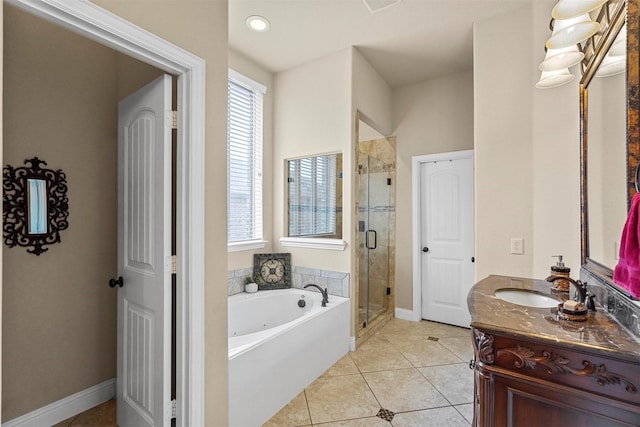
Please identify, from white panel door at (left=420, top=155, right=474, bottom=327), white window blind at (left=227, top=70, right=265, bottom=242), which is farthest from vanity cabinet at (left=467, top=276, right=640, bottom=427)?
white window blind at (left=227, top=70, right=265, bottom=242)

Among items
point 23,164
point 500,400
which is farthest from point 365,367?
point 23,164

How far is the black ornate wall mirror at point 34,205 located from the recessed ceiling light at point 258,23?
185 cm

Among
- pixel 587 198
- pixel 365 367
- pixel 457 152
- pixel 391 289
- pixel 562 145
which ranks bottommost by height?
pixel 365 367

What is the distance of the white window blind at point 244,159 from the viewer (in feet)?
9.98

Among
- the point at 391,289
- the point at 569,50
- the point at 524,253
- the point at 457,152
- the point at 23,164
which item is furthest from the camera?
the point at 391,289

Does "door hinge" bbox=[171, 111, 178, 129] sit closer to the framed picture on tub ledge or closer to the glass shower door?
the framed picture on tub ledge

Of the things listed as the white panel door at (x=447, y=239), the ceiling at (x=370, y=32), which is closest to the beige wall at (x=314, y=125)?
the ceiling at (x=370, y=32)

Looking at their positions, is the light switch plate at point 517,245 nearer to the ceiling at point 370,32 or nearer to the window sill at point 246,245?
the ceiling at point 370,32

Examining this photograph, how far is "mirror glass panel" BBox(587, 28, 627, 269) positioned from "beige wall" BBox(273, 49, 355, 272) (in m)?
1.80

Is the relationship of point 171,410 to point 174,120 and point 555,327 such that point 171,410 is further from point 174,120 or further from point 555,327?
point 555,327

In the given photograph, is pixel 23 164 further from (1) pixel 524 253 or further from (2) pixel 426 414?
(1) pixel 524 253

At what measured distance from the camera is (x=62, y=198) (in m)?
1.97

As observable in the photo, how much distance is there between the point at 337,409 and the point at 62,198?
2.30 m

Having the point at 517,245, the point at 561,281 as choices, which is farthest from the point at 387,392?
the point at 517,245
